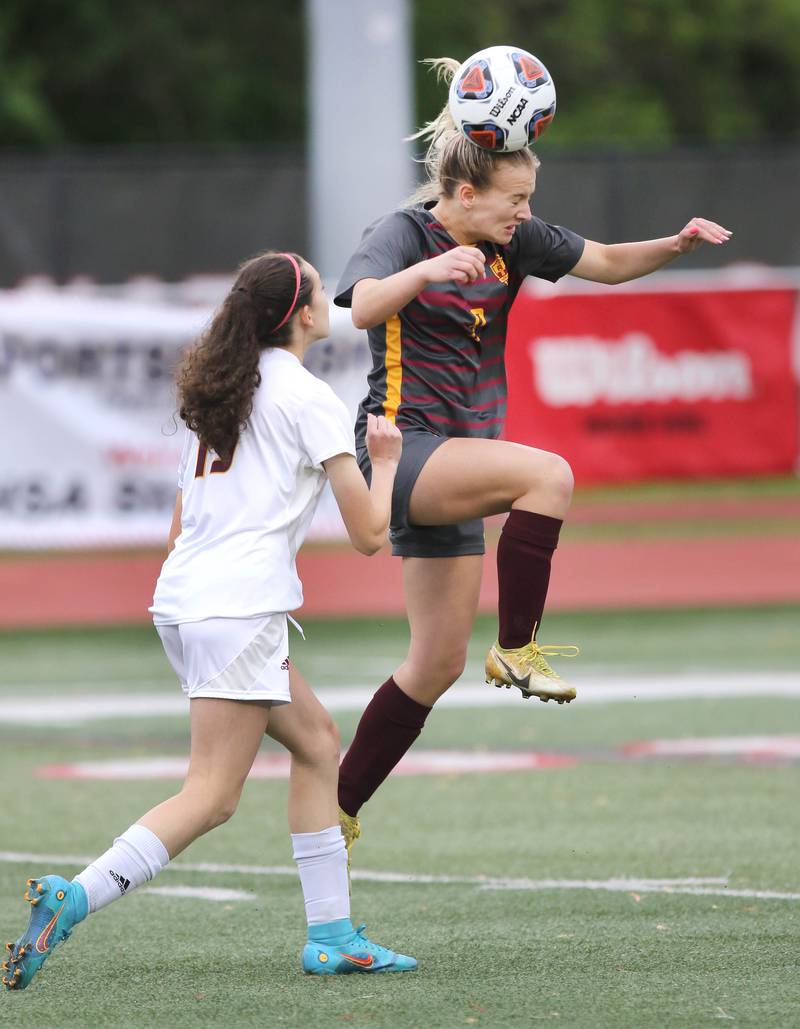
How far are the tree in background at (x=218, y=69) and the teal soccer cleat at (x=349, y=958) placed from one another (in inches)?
1110

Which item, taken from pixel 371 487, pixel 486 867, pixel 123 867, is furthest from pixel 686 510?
pixel 123 867

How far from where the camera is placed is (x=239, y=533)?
5230 millimetres

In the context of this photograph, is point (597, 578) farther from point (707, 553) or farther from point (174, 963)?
point (174, 963)

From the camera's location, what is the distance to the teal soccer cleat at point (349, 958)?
218 inches

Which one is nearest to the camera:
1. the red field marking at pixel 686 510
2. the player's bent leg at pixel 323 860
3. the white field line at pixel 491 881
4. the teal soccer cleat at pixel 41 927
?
the teal soccer cleat at pixel 41 927

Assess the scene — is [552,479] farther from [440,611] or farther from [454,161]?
[454,161]

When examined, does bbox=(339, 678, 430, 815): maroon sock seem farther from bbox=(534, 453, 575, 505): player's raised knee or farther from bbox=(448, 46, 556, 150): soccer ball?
bbox=(448, 46, 556, 150): soccer ball

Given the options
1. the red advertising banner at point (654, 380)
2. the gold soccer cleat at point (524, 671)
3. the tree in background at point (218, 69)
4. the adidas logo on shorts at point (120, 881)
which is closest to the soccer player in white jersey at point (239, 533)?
the adidas logo on shorts at point (120, 881)

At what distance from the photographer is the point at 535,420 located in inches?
761

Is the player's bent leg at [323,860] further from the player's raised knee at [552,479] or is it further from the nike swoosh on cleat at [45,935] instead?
the player's raised knee at [552,479]

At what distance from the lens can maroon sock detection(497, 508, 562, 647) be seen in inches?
233

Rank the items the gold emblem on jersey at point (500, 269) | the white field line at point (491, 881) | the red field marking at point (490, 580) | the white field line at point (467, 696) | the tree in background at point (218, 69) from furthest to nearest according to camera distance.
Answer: the tree in background at point (218, 69)
the red field marking at point (490, 580)
the white field line at point (467, 696)
the white field line at point (491, 881)
the gold emblem on jersey at point (500, 269)

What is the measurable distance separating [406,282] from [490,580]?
11283 millimetres

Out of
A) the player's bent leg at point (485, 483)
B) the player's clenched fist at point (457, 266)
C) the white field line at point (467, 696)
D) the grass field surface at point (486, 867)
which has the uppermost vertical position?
the player's clenched fist at point (457, 266)
